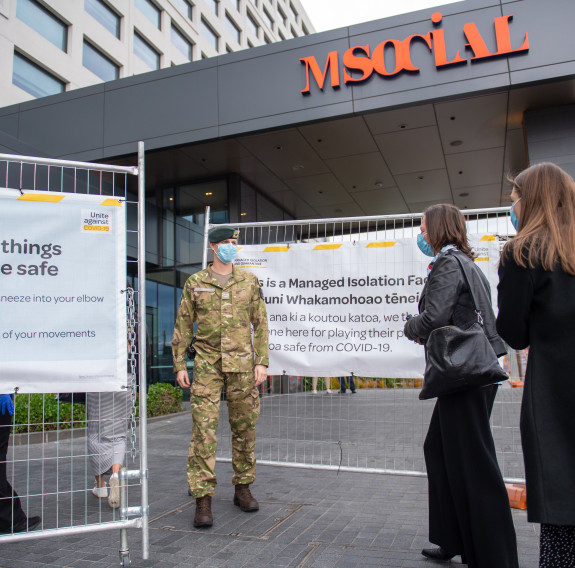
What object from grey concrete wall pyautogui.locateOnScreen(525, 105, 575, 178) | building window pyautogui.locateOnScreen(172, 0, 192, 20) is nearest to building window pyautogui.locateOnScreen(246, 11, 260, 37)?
building window pyautogui.locateOnScreen(172, 0, 192, 20)

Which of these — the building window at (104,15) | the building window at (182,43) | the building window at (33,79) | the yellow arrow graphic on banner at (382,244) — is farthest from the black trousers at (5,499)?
the building window at (182,43)

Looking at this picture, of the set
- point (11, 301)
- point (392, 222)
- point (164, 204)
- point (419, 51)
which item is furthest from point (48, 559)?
point (164, 204)

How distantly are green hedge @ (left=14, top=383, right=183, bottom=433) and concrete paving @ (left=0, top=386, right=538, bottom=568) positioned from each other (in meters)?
1.99

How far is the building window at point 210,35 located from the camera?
28.6 meters

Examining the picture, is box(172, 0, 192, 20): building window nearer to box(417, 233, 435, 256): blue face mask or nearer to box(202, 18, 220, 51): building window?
box(202, 18, 220, 51): building window

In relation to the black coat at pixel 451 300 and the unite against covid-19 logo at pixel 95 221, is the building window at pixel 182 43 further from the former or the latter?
the black coat at pixel 451 300

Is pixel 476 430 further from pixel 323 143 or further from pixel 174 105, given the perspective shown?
pixel 174 105

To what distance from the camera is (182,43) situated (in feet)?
86.7

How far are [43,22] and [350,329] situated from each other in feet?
→ 61.0

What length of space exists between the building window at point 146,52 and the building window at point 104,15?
112 cm

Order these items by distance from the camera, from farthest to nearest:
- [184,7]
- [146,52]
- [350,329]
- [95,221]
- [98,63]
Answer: [184,7]
[146,52]
[98,63]
[350,329]
[95,221]

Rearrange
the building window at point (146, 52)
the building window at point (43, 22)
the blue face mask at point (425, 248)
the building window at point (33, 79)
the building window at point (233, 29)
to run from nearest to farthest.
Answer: the blue face mask at point (425, 248), the building window at point (33, 79), the building window at point (43, 22), the building window at point (146, 52), the building window at point (233, 29)

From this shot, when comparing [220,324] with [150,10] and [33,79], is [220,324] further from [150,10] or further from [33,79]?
[150,10]

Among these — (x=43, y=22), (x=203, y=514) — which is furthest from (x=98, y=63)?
(x=203, y=514)
